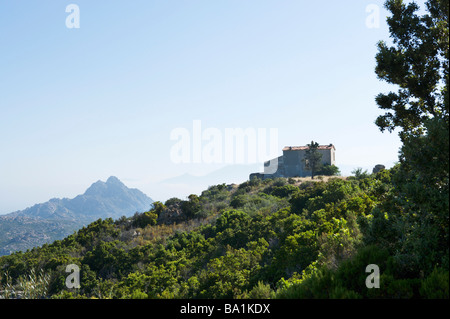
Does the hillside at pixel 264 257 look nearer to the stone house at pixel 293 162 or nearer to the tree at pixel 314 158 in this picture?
the tree at pixel 314 158

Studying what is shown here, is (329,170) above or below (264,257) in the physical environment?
above

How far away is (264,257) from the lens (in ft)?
49.0

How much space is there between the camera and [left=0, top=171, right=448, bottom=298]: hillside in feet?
20.7

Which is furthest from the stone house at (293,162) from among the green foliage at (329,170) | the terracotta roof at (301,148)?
the green foliage at (329,170)

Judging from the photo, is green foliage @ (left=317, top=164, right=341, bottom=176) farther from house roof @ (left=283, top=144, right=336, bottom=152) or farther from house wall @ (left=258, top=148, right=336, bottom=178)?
house roof @ (left=283, top=144, right=336, bottom=152)

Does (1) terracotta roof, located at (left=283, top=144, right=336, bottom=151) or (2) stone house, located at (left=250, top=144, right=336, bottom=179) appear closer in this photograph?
(2) stone house, located at (left=250, top=144, right=336, bottom=179)

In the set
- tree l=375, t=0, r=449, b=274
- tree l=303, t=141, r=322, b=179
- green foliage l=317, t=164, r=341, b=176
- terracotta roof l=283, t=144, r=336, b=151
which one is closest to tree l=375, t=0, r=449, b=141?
tree l=375, t=0, r=449, b=274

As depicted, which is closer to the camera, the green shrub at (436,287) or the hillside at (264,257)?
the green shrub at (436,287)

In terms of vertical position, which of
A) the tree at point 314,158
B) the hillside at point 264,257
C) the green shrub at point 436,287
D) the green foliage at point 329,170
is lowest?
the hillside at point 264,257

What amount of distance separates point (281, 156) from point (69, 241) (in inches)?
2037

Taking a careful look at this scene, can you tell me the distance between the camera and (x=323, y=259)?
32.4 feet

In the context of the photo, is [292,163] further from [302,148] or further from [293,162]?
[302,148]

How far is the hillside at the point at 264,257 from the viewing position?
20.7 ft

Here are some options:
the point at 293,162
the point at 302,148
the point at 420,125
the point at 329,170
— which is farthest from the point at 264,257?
the point at 302,148
